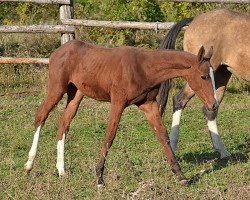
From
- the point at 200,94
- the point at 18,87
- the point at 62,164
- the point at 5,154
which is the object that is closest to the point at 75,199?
the point at 62,164

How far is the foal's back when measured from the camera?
345 inches

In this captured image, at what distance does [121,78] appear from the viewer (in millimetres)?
6711

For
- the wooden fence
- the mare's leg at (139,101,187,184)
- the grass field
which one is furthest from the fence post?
the mare's leg at (139,101,187,184)

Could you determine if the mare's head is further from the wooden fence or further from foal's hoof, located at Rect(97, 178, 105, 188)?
the wooden fence

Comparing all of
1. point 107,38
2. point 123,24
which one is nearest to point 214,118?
point 123,24

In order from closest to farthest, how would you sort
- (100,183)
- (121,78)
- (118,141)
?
(100,183), (121,78), (118,141)

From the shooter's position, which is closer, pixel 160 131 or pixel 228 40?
pixel 160 131

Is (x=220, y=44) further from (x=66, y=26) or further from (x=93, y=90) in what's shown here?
(x=66, y=26)

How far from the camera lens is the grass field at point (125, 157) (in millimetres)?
6148

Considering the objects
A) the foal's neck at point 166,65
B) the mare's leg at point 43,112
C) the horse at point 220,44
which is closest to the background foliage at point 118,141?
the mare's leg at point 43,112

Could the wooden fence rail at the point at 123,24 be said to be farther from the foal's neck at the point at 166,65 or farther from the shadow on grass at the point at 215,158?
the foal's neck at the point at 166,65

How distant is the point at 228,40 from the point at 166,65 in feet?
7.41

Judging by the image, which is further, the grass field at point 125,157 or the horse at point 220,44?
the horse at point 220,44

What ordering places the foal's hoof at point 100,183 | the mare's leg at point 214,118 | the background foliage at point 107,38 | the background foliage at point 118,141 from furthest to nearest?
the background foliage at point 107,38 → the mare's leg at point 214,118 → the foal's hoof at point 100,183 → the background foliage at point 118,141
